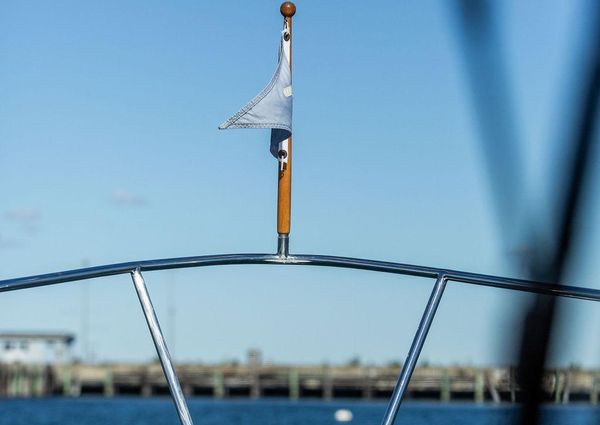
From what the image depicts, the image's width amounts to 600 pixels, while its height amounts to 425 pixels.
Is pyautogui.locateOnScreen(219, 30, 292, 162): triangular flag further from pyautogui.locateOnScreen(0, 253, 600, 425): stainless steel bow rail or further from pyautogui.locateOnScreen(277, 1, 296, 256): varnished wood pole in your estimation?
pyautogui.locateOnScreen(0, 253, 600, 425): stainless steel bow rail

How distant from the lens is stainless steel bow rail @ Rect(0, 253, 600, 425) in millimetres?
3023

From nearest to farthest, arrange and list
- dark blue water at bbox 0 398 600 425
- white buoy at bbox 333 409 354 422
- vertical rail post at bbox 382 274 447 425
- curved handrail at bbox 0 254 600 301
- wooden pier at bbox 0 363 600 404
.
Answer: vertical rail post at bbox 382 274 447 425 → curved handrail at bbox 0 254 600 301 → dark blue water at bbox 0 398 600 425 → white buoy at bbox 333 409 354 422 → wooden pier at bbox 0 363 600 404

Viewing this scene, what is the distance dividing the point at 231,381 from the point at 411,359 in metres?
74.3

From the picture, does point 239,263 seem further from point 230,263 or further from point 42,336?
point 42,336

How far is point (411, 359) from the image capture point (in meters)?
3.01

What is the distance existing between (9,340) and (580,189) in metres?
70.5

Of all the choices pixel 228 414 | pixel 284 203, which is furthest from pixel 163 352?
pixel 228 414

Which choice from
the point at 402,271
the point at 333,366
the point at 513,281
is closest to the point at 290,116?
the point at 402,271

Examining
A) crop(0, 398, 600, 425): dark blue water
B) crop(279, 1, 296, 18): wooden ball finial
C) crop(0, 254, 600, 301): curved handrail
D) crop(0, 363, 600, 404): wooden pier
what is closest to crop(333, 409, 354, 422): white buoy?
crop(0, 398, 600, 425): dark blue water

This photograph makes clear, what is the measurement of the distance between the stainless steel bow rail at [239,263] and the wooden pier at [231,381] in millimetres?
66002

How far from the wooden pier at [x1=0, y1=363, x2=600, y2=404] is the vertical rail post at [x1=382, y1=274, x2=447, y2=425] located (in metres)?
66.1

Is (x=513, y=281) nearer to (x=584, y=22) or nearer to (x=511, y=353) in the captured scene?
(x=511, y=353)

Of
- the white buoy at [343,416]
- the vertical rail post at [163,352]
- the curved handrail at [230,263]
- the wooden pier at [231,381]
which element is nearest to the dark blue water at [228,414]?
the white buoy at [343,416]

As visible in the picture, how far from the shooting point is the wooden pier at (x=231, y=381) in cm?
7238
